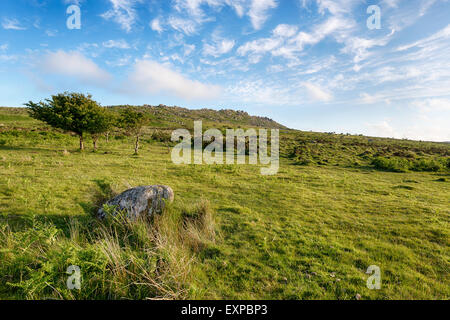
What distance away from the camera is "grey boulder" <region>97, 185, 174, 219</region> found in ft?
23.6

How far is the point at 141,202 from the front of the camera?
7410mm

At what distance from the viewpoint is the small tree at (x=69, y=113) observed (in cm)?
2333

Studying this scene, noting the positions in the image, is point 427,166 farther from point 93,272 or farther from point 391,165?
A: point 93,272

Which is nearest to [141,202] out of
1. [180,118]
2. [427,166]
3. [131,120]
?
[131,120]

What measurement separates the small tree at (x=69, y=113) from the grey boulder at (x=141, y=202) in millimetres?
21553

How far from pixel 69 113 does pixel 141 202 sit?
24.1m

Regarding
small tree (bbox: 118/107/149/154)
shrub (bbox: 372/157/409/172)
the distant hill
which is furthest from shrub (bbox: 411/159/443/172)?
the distant hill

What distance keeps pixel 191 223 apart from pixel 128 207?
2437 mm

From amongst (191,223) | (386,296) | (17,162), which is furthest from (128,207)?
(17,162)

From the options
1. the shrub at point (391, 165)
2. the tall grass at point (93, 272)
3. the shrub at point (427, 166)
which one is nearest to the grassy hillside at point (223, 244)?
the tall grass at point (93, 272)

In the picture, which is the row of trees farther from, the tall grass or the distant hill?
the distant hill

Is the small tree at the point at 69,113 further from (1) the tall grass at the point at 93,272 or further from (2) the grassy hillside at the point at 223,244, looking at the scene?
(1) the tall grass at the point at 93,272

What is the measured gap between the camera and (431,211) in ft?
31.7
